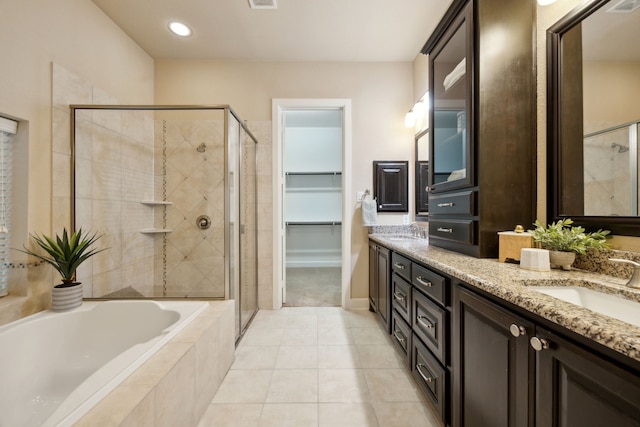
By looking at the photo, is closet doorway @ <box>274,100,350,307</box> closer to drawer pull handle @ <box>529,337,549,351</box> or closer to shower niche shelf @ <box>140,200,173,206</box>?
shower niche shelf @ <box>140,200,173,206</box>

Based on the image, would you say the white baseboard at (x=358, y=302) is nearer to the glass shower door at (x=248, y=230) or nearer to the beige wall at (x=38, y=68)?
the glass shower door at (x=248, y=230)

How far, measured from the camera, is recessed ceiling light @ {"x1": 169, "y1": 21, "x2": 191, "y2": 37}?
7.24 feet

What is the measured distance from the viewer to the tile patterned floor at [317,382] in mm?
1347

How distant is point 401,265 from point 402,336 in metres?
0.49

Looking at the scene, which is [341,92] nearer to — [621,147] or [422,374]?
[621,147]

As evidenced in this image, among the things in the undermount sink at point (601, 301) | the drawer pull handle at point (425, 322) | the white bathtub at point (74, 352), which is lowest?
the white bathtub at point (74, 352)

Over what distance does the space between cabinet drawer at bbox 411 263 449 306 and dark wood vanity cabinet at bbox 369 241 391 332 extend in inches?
19.9

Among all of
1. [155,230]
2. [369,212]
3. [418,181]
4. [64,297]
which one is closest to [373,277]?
[369,212]

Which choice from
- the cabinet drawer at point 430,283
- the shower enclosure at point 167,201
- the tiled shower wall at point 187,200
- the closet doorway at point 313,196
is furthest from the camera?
the closet doorway at point 313,196

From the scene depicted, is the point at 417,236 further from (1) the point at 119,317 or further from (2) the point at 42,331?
(2) the point at 42,331

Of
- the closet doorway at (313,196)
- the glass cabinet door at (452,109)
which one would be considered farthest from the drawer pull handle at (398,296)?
the closet doorway at (313,196)

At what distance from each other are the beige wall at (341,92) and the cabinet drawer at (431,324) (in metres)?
1.30

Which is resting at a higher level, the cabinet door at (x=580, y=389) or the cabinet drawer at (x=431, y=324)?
the cabinet door at (x=580, y=389)

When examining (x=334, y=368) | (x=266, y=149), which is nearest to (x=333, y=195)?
(x=266, y=149)
